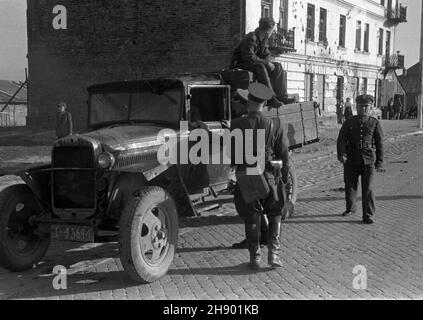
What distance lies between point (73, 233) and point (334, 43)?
28.5 metres

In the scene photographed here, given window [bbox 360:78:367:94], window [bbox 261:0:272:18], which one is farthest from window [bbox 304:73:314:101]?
window [bbox 360:78:367:94]

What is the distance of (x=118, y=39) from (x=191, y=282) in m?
20.7

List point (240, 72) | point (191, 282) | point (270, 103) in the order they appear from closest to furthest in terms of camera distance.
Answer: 1. point (191, 282)
2. point (240, 72)
3. point (270, 103)

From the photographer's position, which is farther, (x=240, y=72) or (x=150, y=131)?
(x=240, y=72)

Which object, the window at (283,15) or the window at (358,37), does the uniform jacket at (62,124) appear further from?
the window at (358,37)

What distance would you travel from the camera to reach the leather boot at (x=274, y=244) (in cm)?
537

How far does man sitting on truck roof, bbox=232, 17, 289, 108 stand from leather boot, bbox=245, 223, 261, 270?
2827 mm

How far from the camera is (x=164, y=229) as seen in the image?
17.3ft

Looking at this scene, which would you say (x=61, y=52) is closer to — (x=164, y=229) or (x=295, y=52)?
(x=295, y=52)

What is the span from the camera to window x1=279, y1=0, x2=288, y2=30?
25055 mm

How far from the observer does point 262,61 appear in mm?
7625

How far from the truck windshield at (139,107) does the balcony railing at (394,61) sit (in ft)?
121

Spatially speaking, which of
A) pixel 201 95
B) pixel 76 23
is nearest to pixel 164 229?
pixel 201 95

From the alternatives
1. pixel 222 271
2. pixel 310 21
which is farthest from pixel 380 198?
pixel 310 21
